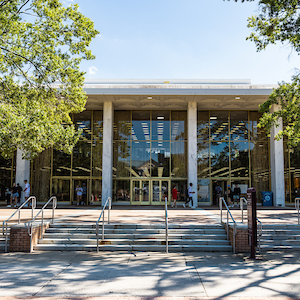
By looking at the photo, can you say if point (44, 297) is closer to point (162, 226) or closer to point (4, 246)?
point (4, 246)

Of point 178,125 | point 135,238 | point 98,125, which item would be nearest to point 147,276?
point 135,238

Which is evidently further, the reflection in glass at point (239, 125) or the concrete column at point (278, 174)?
the reflection in glass at point (239, 125)

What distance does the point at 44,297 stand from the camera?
5234 millimetres

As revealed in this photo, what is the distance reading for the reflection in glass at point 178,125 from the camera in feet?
78.3

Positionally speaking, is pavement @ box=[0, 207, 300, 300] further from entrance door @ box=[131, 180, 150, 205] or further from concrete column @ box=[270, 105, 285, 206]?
entrance door @ box=[131, 180, 150, 205]

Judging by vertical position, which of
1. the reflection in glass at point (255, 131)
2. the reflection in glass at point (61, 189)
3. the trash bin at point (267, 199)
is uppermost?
the reflection in glass at point (255, 131)

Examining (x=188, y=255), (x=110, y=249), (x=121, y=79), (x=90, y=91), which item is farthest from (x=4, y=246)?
(x=121, y=79)

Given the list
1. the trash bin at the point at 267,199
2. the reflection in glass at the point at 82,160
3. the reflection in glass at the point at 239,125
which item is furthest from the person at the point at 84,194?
the trash bin at the point at 267,199

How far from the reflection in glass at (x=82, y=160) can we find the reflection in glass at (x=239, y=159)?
425 inches

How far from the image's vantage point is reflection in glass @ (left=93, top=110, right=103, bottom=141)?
24.0 metres

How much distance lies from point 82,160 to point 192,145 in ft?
27.4

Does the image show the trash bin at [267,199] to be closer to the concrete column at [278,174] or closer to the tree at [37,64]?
the concrete column at [278,174]

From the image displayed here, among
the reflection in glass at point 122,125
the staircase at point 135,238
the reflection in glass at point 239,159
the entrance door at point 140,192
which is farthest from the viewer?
the reflection in glass at point 122,125

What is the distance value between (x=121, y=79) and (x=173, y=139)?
27.9ft
